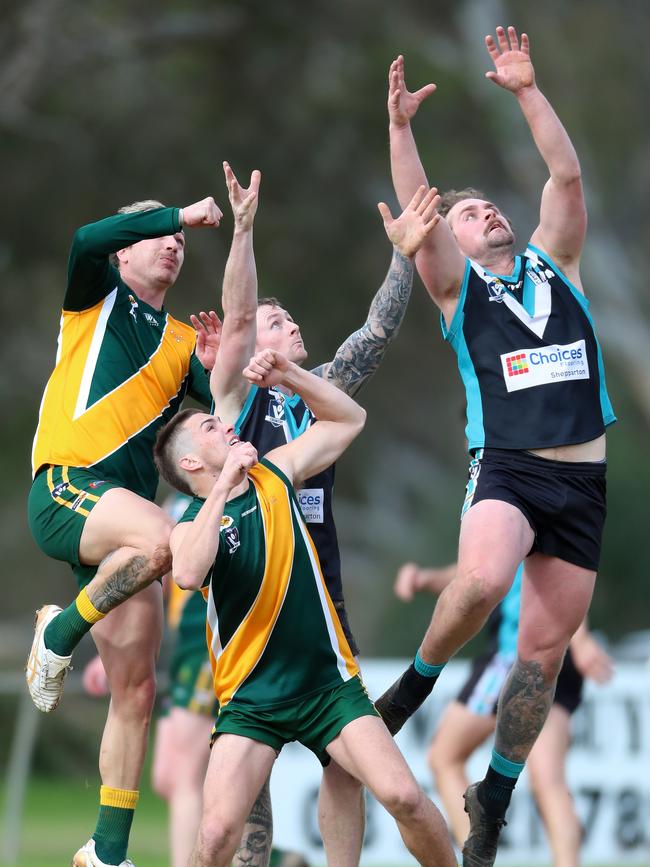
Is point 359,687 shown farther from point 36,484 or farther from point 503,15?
point 503,15

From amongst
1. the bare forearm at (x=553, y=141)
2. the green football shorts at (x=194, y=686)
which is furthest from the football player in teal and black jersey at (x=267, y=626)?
the green football shorts at (x=194, y=686)

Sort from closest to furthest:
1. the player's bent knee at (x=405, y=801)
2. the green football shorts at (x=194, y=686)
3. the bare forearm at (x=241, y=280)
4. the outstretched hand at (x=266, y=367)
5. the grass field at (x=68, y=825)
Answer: the player's bent knee at (x=405, y=801)
the outstretched hand at (x=266, y=367)
the bare forearm at (x=241, y=280)
the green football shorts at (x=194, y=686)
the grass field at (x=68, y=825)

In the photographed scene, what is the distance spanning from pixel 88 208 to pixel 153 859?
11.3 meters

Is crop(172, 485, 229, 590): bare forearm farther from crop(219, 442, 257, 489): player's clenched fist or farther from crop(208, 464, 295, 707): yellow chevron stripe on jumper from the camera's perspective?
crop(208, 464, 295, 707): yellow chevron stripe on jumper

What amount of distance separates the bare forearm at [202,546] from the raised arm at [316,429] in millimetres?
535

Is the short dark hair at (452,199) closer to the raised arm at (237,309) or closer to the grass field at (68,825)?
the raised arm at (237,309)

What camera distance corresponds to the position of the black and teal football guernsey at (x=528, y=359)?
6336 mm

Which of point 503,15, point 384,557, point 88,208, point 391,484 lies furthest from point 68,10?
point 391,484

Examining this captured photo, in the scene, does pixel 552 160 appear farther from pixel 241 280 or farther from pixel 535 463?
pixel 241 280

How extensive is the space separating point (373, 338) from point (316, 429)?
1038mm

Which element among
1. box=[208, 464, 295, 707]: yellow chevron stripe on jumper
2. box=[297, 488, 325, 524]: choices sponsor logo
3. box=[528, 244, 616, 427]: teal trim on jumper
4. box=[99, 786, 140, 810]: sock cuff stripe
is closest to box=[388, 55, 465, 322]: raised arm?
box=[528, 244, 616, 427]: teal trim on jumper

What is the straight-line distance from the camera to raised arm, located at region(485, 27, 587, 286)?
253 inches

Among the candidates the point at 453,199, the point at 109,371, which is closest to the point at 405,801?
the point at 109,371

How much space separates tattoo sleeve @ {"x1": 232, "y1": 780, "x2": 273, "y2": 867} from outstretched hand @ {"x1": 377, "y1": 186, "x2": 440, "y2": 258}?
243cm
